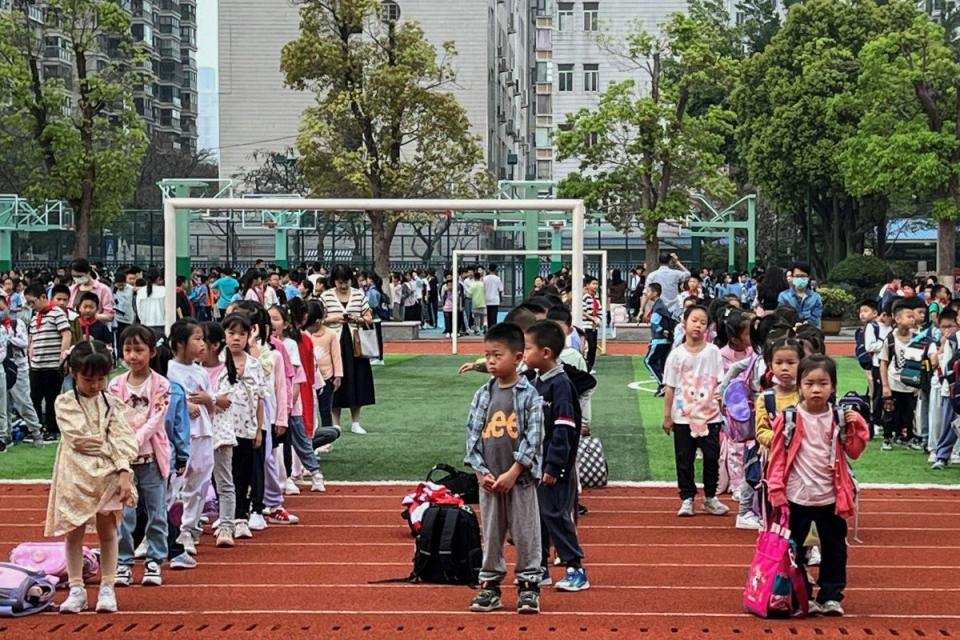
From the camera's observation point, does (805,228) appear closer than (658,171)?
No

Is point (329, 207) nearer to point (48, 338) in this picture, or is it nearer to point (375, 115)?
point (48, 338)

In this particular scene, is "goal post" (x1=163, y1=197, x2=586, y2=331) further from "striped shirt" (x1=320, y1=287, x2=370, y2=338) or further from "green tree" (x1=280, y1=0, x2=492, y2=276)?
"green tree" (x1=280, y1=0, x2=492, y2=276)

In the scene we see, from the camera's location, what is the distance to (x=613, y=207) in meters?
41.7

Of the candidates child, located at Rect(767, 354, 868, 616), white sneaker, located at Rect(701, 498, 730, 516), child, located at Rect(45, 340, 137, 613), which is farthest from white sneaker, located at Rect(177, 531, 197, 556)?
white sneaker, located at Rect(701, 498, 730, 516)

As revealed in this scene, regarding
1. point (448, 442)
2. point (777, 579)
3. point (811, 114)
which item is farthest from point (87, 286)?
point (811, 114)

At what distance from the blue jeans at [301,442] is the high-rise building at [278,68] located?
39.9 m

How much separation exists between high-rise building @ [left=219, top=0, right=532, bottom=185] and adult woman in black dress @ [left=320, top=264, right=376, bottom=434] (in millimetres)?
36467

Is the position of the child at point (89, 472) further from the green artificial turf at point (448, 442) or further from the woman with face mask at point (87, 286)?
the woman with face mask at point (87, 286)

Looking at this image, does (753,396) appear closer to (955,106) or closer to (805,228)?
(955,106)

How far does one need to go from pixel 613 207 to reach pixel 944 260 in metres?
8.64

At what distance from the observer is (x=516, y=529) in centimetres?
802

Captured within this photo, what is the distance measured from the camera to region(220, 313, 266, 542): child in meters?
9.95

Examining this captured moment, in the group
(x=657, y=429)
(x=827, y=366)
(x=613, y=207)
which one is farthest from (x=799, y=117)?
(x=827, y=366)

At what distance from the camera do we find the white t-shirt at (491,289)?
34.1 meters
